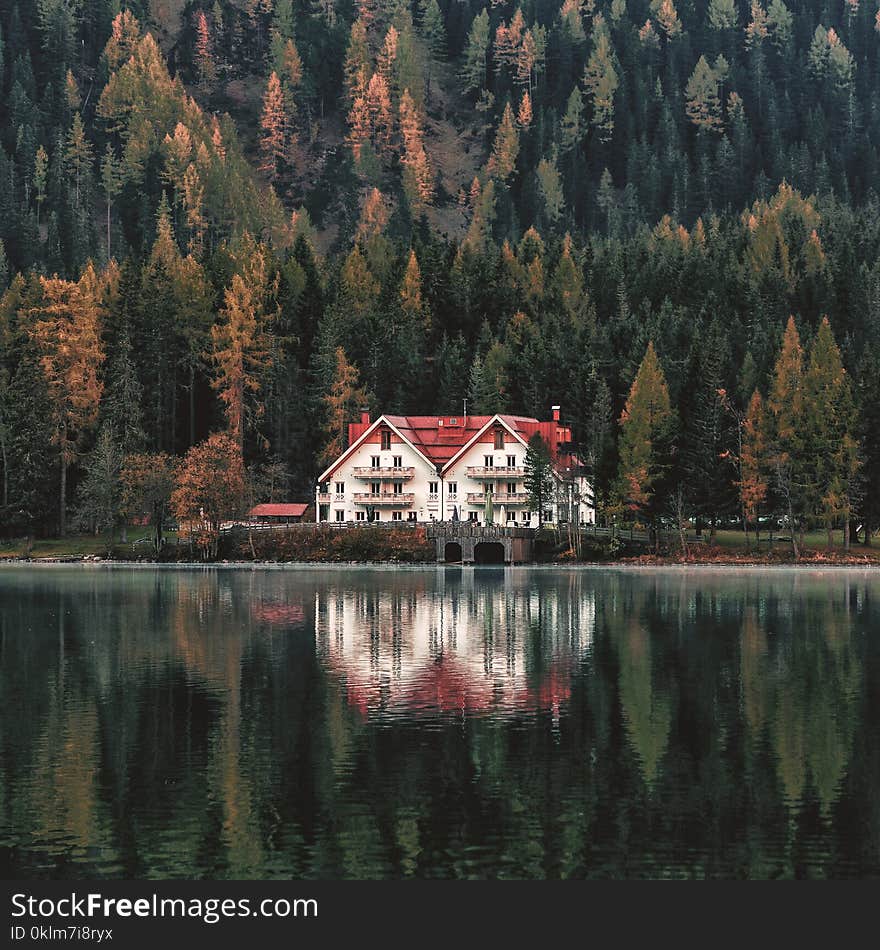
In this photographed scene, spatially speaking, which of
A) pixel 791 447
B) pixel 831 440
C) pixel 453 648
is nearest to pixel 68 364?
pixel 791 447

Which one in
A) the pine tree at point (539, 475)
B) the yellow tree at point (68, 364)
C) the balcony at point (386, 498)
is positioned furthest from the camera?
the yellow tree at point (68, 364)

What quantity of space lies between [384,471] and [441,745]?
111688 millimetres

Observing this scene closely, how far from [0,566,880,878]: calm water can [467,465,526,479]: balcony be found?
67498 millimetres

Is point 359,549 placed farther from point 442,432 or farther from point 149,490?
point 442,432

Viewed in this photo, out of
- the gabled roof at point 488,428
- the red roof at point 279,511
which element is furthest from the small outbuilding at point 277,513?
the gabled roof at point 488,428

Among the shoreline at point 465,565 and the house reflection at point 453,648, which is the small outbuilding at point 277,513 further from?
the house reflection at point 453,648

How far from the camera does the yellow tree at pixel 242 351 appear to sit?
170750mm

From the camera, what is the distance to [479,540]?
141m

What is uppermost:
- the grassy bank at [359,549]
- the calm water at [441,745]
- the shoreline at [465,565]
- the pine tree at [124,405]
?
the pine tree at [124,405]

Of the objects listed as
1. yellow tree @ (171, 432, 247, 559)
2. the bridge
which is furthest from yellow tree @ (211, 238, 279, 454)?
the bridge

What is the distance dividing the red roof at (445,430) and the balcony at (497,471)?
328 cm

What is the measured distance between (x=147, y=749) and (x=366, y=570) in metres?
92.5

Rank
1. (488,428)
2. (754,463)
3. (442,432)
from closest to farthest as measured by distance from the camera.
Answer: (754,463)
(488,428)
(442,432)

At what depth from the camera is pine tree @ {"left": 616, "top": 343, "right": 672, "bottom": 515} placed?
450ft
